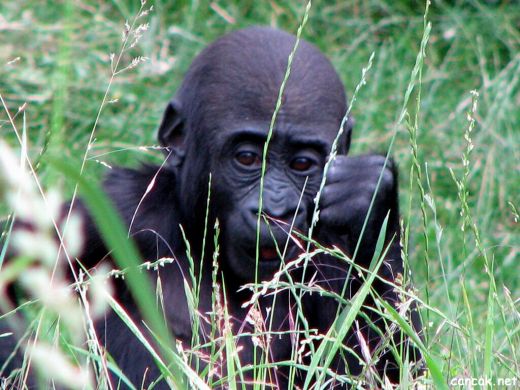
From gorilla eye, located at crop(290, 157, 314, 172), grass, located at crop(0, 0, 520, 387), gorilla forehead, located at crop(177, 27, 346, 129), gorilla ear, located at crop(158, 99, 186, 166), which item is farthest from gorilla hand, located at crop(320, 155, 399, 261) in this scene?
grass, located at crop(0, 0, 520, 387)

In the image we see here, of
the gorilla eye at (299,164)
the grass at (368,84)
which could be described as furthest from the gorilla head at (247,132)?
the grass at (368,84)

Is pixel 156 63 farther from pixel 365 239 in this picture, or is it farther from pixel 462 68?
pixel 365 239

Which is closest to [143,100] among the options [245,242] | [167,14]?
[167,14]

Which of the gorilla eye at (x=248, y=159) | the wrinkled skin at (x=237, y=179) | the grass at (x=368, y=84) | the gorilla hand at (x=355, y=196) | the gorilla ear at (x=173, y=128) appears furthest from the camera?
the grass at (x=368, y=84)

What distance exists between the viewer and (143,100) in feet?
20.5

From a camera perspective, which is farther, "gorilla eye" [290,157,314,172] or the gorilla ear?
the gorilla ear

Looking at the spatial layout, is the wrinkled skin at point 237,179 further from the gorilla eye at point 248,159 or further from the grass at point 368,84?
the grass at point 368,84

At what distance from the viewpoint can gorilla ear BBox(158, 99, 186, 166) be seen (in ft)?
12.4

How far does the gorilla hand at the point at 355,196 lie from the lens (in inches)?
124

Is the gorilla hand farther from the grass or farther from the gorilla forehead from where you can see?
the grass

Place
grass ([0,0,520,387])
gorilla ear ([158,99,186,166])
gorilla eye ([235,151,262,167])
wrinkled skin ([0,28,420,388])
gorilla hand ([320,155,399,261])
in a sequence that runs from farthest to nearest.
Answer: grass ([0,0,520,387]) → gorilla ear ([158,99,186,166]) → gorilla eye ([235,151,262,167]) → wrinkled skin ([0,28,420,388]) → gorilla hand ([320,155,399,261])

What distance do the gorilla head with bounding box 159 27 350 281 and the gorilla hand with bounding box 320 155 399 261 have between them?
0.22 m

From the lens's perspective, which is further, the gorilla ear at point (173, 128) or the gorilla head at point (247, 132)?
the gorilla ear at point (173, 128)

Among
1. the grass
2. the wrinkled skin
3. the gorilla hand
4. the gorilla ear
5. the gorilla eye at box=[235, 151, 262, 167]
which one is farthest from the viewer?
the grass
